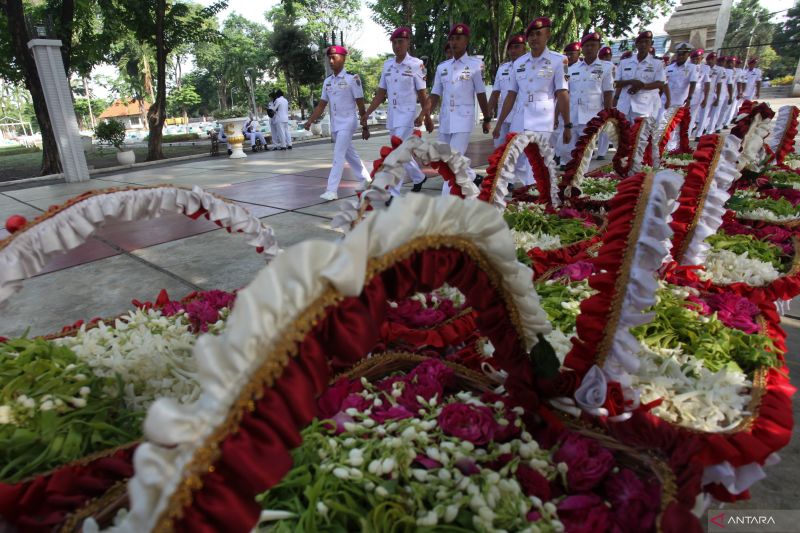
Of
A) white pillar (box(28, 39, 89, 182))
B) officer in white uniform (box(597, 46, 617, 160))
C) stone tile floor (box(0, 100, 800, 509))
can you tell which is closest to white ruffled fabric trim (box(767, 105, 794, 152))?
officer in white uniform (box(597, 46, 617, 160))

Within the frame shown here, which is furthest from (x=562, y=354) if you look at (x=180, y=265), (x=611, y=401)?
(x=180, y=265)

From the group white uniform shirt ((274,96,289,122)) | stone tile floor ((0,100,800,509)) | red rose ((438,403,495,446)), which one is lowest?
stone tile floor ((0,100,800,509))

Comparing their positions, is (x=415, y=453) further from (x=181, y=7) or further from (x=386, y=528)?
(x=181, y=7)

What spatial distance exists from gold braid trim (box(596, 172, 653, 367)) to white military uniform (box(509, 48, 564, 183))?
4061 millimetres

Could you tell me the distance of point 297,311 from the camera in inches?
25.9

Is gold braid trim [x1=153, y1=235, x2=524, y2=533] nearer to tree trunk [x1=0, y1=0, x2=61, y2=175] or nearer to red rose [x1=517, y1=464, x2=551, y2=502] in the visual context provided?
red rose [x1=517, y1=464, x2=551, y2=502]

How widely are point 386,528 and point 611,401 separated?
697 millimetres

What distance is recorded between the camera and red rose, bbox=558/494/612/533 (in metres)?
1.01

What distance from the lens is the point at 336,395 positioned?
57.4 inches

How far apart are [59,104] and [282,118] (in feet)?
18.8

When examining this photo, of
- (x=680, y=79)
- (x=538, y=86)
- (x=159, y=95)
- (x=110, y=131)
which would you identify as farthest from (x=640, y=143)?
(x=110, y=131)

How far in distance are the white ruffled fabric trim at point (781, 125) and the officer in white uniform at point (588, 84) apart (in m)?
2.16

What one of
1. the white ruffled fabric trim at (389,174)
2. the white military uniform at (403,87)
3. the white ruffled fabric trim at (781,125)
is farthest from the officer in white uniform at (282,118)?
the white ruffled fabric trim at (389,174)

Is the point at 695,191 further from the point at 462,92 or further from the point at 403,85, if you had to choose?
the point at 403,85
